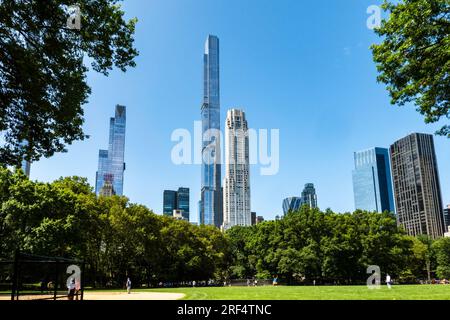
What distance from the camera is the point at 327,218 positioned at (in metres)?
70.9

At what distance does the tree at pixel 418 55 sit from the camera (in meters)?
15.4

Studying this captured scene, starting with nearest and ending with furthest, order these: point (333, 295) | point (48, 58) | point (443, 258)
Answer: point (48, 58)
point (333, 295)
point (443, 258)

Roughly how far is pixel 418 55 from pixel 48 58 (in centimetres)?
1587

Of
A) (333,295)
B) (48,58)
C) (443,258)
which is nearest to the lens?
(48,58)

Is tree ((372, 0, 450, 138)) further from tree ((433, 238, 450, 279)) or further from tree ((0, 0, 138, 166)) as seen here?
tree ((433, 238, 450, 279))

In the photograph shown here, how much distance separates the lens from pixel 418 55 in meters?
16.5

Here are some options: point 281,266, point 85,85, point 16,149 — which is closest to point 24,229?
point 16,149

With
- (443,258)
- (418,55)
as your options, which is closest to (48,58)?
(418,55)

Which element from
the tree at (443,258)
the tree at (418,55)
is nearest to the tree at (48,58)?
the tree at (418,55)

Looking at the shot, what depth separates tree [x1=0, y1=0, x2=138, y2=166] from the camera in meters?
14.2

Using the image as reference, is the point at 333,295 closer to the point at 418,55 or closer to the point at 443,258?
the point at 418,55

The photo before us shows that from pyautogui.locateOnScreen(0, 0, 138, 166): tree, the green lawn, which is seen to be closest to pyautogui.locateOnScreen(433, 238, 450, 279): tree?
the green lawn
